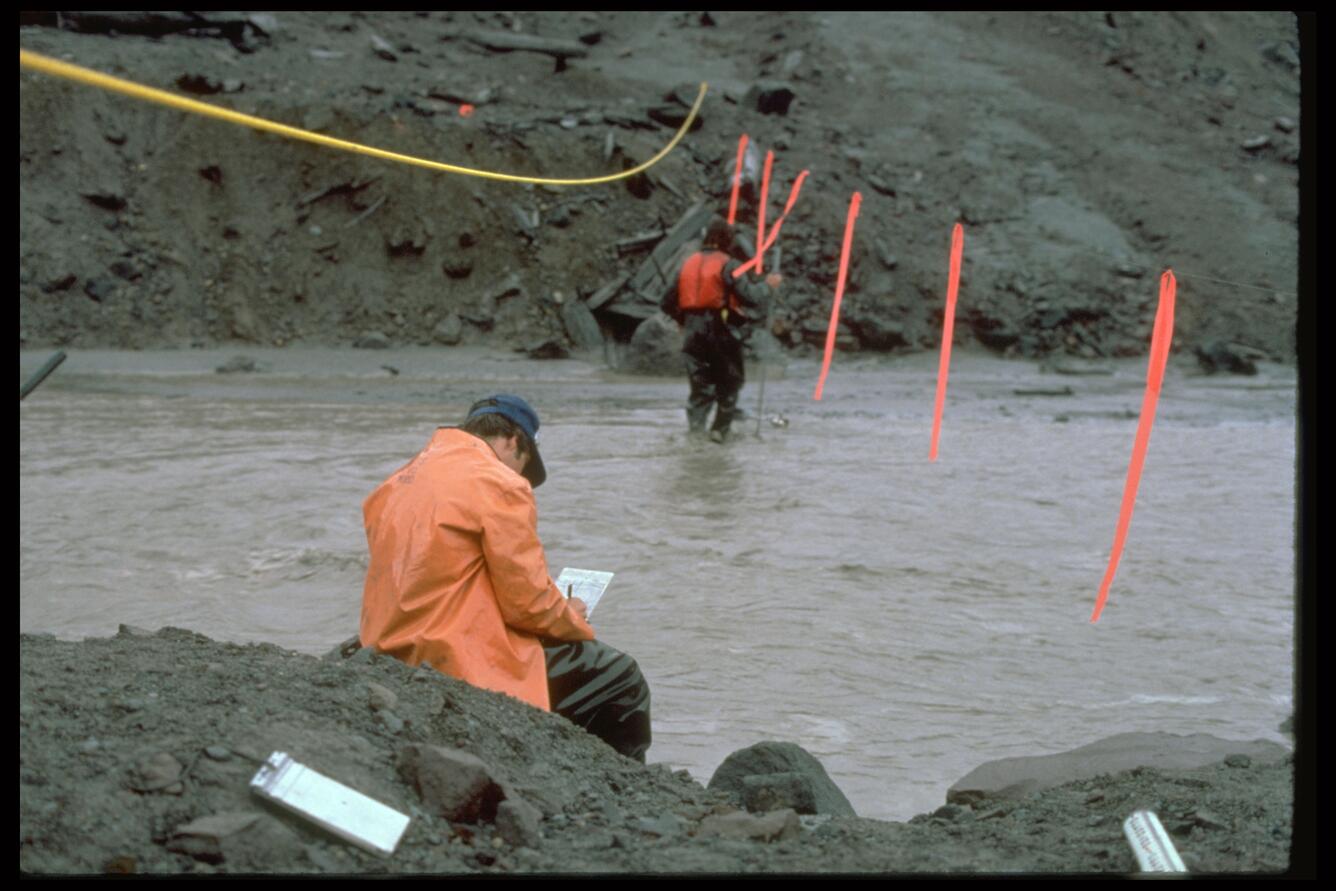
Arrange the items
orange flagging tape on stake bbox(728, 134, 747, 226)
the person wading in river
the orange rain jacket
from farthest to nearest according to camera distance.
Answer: orange flagging tape on stake bbox(728, 134, 747, 226), the person wading in river, the orange rain jacket

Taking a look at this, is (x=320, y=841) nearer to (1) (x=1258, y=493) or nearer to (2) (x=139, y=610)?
(2) (x=139, y=610)

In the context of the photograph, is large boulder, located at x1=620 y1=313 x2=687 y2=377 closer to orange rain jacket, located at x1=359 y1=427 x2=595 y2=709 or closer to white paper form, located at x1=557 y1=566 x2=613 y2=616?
white paper form, located at x1=557 y1=566 x2=613 y2=616

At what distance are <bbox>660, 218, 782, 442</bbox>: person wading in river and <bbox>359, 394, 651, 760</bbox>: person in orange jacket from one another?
734cm

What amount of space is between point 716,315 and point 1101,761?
729 centimetres

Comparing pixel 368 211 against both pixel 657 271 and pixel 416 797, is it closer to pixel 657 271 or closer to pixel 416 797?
pixel 657 271

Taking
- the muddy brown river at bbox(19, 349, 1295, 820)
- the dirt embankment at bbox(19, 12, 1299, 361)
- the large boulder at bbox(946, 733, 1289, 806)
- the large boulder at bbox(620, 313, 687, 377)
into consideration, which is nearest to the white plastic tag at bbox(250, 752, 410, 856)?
the large boulder at bbox(946, 733, 1289, 806)

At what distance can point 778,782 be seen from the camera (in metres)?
4.02

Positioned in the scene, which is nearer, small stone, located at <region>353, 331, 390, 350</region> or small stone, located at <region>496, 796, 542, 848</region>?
small stone, located at <region>496, 796, 542, 848</region>

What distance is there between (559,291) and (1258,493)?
11.3 meters

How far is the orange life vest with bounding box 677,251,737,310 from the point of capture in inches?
448

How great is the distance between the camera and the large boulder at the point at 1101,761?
441 cm

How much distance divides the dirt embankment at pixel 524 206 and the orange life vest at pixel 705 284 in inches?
294

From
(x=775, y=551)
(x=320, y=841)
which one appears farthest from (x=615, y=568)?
(x=320, y=841)

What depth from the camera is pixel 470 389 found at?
52.2 ft
